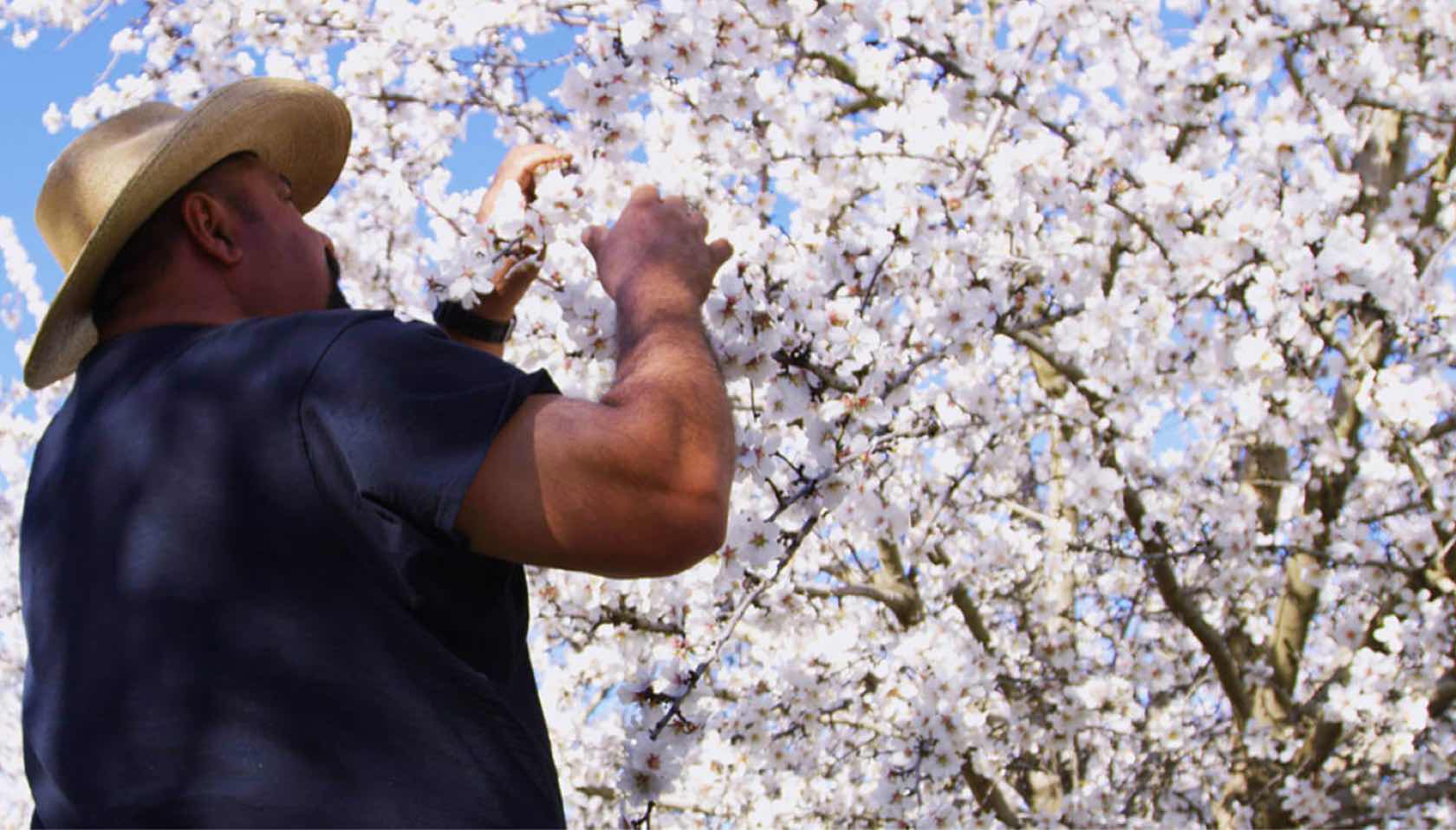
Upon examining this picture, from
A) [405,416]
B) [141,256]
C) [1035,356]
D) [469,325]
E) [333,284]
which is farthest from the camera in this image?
[1035,356]

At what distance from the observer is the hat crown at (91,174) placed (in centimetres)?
154

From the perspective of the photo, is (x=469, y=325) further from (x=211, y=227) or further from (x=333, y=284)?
(x=211, y=227)

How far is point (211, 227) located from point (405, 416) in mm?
490

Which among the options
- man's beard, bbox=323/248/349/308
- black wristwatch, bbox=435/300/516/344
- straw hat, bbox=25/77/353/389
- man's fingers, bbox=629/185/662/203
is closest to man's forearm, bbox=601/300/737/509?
man's fingers, bbox=629/185/662/203

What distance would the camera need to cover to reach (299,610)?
3.77 feet

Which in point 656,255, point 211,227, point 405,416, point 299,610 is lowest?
point 299,610

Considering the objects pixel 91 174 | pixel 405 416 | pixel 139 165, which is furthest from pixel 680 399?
pixel 91 174

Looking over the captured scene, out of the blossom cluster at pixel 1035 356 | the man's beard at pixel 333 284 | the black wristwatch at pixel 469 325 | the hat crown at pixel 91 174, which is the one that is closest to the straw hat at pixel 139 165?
the hat crown at pixel 91 174

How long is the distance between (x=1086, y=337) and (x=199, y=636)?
3.94m

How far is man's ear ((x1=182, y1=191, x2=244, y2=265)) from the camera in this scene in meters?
1.44

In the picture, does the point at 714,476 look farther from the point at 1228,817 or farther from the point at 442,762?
the point at 1228,817

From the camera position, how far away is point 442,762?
1.14 m

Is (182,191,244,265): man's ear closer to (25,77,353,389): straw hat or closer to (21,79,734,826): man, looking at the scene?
(25,77,353,389): straw hat

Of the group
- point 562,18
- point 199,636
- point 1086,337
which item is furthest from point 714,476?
point 1086,337
